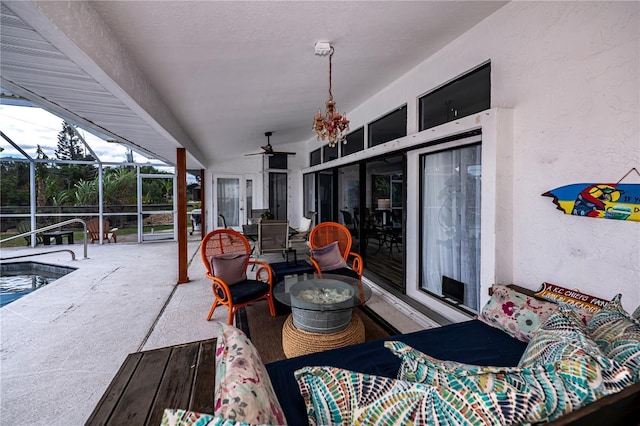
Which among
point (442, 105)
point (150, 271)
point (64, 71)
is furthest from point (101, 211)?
point (442, 105)

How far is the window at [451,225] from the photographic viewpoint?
2.74m

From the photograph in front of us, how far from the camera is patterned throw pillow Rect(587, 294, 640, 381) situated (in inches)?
42.1

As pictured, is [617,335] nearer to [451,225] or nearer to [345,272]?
[451,225]

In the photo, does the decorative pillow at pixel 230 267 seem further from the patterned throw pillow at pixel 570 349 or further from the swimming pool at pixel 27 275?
the swimming pool at pixel 27 275

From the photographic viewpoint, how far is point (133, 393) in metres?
1.22

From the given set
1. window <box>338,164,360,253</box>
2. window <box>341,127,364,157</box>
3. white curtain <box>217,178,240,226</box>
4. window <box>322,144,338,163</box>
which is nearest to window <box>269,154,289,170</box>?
white curtain <box>217,178,240,226</box>

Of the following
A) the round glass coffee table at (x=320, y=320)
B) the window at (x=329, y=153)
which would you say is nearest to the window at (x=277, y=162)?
the window at (x=329, y=153)

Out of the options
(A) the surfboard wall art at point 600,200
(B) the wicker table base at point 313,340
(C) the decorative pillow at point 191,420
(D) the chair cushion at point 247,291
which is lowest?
(B) the wicker table base at point 313,340

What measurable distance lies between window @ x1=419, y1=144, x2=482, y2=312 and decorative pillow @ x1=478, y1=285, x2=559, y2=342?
29.8 inches

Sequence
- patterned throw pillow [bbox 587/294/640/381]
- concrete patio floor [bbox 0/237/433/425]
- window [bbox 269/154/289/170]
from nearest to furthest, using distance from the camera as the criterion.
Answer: patterned throw pillow [bbox 587/294/640/381] → concrete patio floor [bbox 0/237/433/425] → window [bbox 269/154/289/170]

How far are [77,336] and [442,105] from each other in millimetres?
4492

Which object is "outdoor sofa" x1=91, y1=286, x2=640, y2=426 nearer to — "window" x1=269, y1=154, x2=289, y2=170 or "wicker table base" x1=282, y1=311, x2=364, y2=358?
"wicker table base" x1=282, y1=311, x2=364, y2=358

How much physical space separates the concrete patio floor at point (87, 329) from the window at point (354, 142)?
2.60 metres

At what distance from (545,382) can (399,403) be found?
1.52 ft
